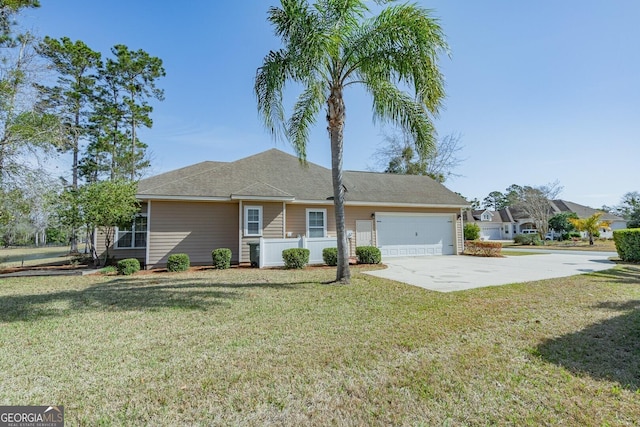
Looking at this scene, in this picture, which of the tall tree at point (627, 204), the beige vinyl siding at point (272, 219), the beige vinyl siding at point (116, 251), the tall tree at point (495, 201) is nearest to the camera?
the beige vinyl siding at point (272, 219)

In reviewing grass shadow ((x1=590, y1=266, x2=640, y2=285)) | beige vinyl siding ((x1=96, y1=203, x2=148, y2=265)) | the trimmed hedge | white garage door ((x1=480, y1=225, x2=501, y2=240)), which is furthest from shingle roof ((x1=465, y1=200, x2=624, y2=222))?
beige vinyl siding ((x1=96, y1=203, x2=148, y2=265))

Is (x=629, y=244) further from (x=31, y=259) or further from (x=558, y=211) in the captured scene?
(x=558, y=211)

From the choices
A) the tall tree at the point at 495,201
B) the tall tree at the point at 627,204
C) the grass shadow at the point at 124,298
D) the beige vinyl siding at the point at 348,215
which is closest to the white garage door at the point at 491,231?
the tall tree at the point at 627,204

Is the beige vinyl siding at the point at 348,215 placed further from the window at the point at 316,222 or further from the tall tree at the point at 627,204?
the tall tree at the point at 627,204

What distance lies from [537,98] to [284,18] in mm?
10750

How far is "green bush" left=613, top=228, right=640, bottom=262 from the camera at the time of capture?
12586mm

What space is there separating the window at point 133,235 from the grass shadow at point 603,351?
14755 mm

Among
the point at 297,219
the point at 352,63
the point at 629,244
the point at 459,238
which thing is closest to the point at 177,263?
the point at 297,219

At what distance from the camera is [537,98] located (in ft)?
38.2

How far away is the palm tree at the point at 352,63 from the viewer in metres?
6.89

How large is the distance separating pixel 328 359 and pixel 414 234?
44.4 feet

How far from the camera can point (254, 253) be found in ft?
38.3

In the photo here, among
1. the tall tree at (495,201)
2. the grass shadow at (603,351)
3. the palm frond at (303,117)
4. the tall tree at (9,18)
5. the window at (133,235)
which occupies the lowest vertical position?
the grass shadow at (603,351)

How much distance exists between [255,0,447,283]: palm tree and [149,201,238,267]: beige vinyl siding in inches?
233
